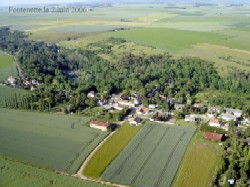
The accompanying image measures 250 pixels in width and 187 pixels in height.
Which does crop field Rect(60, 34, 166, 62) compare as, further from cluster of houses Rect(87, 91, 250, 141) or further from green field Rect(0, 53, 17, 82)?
cluster of houses Rect(87, 91, 250, 141)

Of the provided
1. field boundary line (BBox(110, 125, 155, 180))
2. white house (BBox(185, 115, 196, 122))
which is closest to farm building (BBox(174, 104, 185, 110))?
white house (BBox(185, 115, 196, 122))

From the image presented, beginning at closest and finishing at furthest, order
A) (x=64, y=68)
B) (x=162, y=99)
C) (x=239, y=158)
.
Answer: (x=239, y=158) < (x=162, y=99) < (x=64, y=68)

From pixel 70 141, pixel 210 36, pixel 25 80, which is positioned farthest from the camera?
→ pixel 210 36

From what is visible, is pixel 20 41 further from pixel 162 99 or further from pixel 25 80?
pixel 162 99

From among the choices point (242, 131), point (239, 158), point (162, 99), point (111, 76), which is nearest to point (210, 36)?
point (111, 76)

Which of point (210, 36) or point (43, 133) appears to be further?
point (210, 36)
